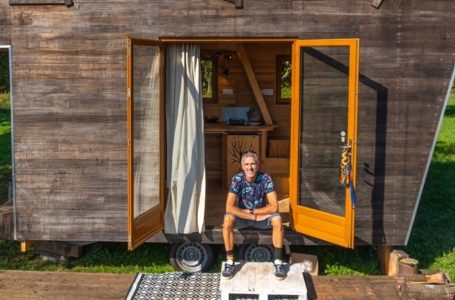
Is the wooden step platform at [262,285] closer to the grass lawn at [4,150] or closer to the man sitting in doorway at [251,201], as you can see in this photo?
the man sitting in doorway at [251,201]

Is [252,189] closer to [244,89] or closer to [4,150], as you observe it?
[244,89]

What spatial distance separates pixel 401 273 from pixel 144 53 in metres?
3.18

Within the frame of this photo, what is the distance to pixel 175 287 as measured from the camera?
18.2ft

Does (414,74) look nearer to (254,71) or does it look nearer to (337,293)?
(337,293)

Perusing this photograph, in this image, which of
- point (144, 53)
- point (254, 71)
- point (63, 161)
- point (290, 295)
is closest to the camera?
point (290, 295)

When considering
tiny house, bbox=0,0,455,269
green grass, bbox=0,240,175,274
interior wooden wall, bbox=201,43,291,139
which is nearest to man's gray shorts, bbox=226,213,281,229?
tiny house, bbox=0,0,455,269

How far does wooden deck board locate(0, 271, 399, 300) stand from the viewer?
5305 mm

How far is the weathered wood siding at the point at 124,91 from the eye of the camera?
19.8 ft

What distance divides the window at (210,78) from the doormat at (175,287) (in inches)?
175

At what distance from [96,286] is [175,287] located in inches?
27.1

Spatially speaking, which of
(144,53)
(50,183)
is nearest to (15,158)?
(50,183)

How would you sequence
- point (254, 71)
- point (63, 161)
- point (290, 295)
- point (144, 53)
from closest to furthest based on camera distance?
1. point (290, 295)
2. point (144, 53)
3. point (63, 161)
4. point (254, 71)

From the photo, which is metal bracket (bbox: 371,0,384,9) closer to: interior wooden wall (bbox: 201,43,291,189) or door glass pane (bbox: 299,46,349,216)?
door glass pane (bbox: 299,46,349,216)

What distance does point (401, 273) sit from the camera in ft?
19.5
